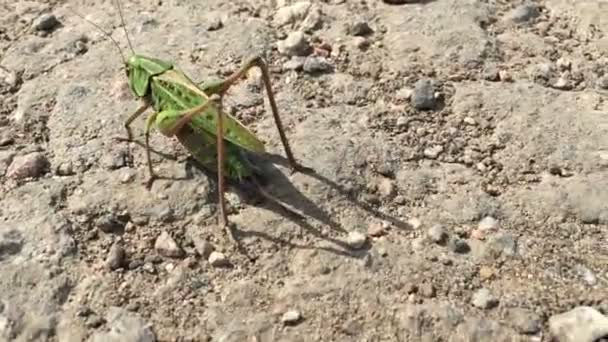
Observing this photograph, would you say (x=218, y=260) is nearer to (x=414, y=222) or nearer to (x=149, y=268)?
(x=149, y=268)

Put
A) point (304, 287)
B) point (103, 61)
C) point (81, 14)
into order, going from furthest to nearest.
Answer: point (81, 14) < point (103, 61) < point (304, 287)

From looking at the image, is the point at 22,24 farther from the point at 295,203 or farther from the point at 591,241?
the point at 591,241

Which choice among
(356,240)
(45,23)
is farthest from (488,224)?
(45,23)

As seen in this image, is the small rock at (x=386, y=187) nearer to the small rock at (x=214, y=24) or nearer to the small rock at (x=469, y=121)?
the small rock at (x=469, y=121)

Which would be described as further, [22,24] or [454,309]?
[22,24]

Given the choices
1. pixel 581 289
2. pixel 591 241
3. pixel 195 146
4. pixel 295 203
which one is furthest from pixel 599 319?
pixel 195 146

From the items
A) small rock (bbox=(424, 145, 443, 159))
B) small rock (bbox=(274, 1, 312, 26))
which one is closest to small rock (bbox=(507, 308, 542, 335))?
small rock (bbox=(424, 145, 443, 159))

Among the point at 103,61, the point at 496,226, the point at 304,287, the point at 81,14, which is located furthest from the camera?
the point at 81,14
